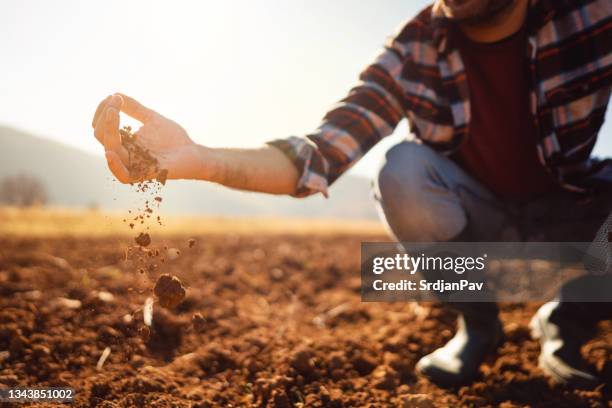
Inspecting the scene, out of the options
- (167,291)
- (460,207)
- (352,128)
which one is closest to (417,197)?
(460,207)

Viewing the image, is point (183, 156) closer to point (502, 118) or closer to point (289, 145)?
point (289, 145)

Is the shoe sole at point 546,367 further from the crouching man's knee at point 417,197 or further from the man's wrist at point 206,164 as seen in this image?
the man's wrist at point 206,164

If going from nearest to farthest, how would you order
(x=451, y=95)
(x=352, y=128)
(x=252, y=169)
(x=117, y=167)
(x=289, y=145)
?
(x=117, y=167) → (x=252, y=169) → (x=289, y=145) → (x=352, y=128) → (x=451, y=95)

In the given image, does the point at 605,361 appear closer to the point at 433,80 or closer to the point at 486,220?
the point at 486,220

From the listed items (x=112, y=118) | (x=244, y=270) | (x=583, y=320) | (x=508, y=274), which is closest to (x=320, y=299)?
(x=244, y=270)

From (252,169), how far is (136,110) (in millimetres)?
368

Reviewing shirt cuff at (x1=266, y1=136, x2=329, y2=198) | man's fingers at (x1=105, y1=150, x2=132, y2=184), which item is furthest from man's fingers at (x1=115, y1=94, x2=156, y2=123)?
shirt cuff at (x1=266, y1=136, x2=329, y2=198)

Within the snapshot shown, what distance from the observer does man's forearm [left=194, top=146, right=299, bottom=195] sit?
121cm

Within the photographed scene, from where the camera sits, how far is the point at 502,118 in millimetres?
1688

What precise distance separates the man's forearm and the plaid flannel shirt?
4cm

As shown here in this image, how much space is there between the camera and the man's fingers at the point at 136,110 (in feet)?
3.49

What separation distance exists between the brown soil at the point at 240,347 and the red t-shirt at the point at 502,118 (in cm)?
68

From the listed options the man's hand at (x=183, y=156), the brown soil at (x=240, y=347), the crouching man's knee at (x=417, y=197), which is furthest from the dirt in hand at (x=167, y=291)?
the crouching man's knee at (x=417, y=197)

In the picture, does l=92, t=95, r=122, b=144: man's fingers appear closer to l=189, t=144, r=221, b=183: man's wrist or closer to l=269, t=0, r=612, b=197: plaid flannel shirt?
l=189, t=144, r=221, b=183: man's wrist
